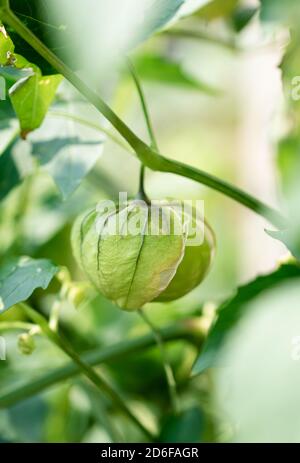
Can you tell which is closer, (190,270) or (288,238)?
(288,238)

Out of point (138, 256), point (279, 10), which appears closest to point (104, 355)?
point (138, 256)

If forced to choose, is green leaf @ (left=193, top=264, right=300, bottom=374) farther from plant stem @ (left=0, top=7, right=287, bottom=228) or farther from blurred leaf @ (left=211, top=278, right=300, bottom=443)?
blurred leaf @ (left=211, top=278, right=300, bottom=443)

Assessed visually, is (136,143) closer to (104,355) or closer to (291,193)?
(291,193)

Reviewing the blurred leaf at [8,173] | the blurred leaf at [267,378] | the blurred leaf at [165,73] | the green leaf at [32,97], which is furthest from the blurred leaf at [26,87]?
the blurred leaf at [165,73]

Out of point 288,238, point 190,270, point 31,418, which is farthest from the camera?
point 31,418

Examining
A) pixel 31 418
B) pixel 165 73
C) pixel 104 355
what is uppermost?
pixel 165 73

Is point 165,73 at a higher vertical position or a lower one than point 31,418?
higher

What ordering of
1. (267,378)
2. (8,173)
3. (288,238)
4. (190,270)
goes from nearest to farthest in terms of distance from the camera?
(267,378), (288,238), (190,270), (8,173)

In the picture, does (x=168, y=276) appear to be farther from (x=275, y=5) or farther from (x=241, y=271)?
(x=241, y=271)
